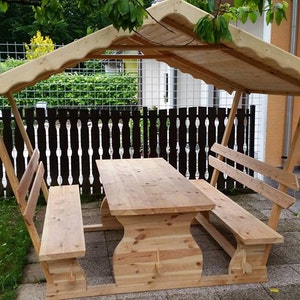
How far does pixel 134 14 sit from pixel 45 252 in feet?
6.52

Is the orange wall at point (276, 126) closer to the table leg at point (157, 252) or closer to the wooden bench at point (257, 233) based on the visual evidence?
the wooden bench at point (257, 233)

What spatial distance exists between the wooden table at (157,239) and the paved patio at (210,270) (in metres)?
0.15

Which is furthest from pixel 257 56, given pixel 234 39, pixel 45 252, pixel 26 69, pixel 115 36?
pixel 45 252

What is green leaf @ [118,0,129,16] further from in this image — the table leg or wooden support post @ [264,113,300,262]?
wooden support post @ [264,113,300,262]

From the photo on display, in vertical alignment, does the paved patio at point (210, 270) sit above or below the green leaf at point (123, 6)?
below

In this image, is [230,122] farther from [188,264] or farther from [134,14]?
[134,14]

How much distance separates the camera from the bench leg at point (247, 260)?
3.90 metres

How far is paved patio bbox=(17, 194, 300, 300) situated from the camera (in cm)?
376

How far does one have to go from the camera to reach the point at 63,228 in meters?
3.97

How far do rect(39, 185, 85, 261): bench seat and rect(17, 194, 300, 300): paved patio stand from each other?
50 cm

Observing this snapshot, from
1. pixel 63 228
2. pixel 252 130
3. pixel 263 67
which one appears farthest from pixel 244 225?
pixel 252 130

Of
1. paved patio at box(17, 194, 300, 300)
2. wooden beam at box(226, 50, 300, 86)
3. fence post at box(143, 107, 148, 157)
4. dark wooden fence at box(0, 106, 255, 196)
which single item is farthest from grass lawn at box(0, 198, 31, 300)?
wooden beam at box(226, 50, 300, 86)

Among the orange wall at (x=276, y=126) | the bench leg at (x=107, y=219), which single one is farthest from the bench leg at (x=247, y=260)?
the orange wall at (x=276, y=126)

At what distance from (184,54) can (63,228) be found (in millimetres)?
2299
